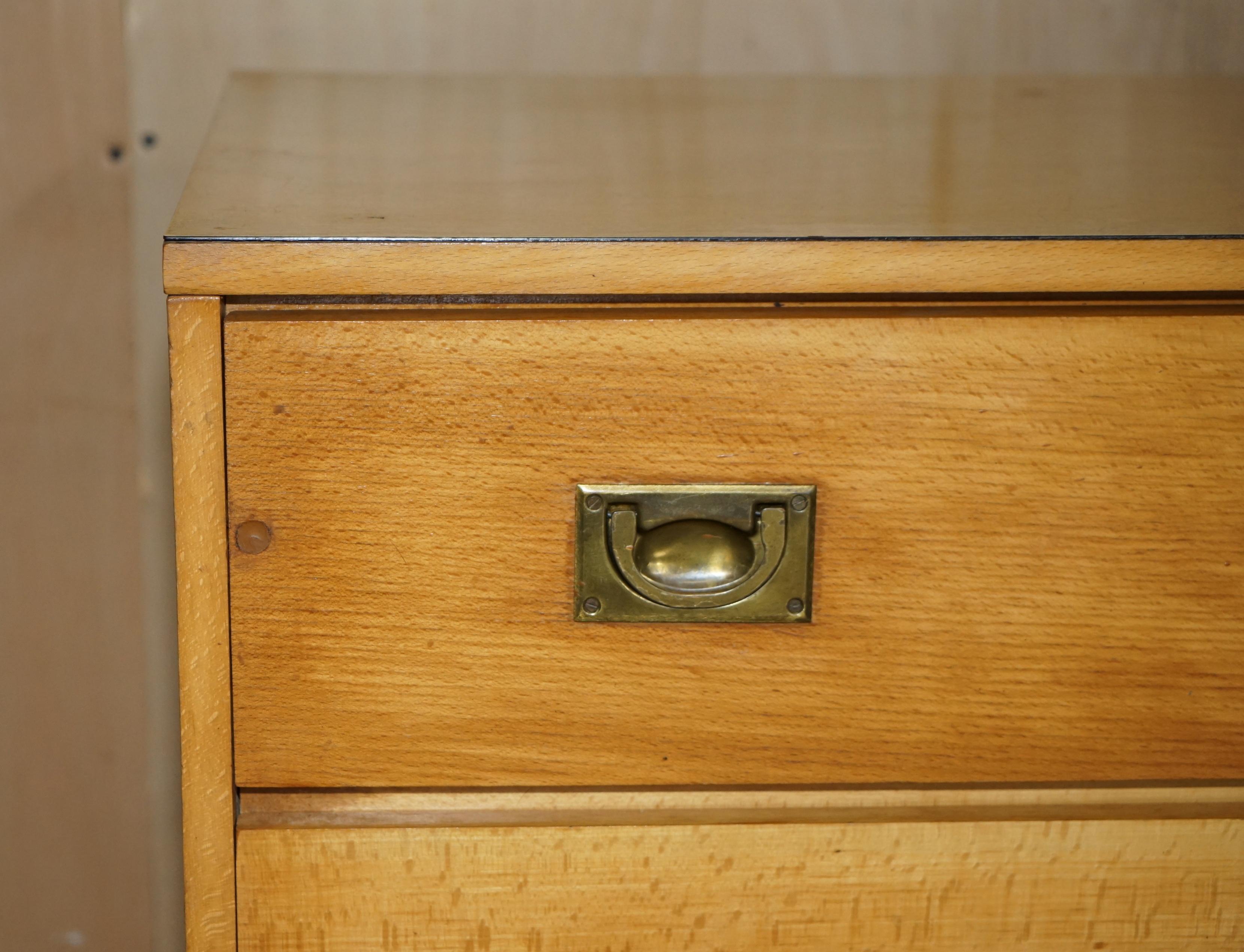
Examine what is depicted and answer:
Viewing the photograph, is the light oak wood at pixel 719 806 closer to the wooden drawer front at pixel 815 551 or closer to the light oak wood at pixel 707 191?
the wooden drawer front at pixel 815 551

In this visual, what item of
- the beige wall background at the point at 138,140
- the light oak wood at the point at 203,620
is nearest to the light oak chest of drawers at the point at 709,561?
the light oak wood at the point at 203,620

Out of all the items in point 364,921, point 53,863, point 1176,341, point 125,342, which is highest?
point 1176,341

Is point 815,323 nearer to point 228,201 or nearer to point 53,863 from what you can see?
point 228,201

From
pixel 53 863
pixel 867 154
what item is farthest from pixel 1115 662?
pixel 53 863

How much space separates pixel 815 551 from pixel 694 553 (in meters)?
0.04

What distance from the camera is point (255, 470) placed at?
1.37 feet

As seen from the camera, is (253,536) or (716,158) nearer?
(253,536)

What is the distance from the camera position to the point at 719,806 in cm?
47

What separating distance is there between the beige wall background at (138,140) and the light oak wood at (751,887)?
19.0 inches

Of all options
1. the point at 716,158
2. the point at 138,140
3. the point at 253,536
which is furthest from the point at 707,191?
the point at 138,140

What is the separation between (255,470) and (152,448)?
49cm

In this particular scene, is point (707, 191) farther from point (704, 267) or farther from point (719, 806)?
point (719, 806)

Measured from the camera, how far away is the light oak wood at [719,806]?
0.46 m

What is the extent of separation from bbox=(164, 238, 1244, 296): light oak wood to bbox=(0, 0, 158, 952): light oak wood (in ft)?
1.61
